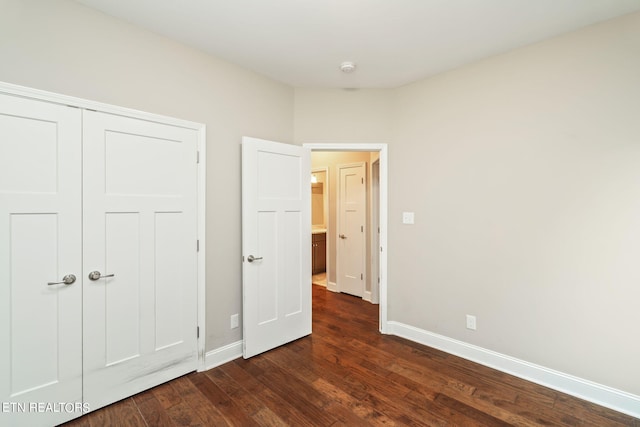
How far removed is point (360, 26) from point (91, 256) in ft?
8.31

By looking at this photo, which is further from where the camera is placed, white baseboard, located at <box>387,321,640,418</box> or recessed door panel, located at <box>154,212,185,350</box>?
recessed door panel, located at <box>154,212,185,350</box>

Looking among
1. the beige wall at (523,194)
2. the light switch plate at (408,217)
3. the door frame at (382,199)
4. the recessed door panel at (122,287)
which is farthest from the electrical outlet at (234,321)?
the light switch plate at (408,217)

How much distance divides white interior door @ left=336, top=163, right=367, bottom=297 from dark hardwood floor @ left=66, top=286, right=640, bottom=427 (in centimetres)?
184

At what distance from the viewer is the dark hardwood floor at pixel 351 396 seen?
1931mm

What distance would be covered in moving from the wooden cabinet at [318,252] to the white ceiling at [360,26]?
3.88 m

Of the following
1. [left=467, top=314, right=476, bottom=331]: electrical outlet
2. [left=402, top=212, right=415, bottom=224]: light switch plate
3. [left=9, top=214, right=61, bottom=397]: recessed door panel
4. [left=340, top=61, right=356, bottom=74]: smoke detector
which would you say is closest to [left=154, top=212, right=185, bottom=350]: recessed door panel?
[left=9, top=214, right=61, bottom=397]: recessed door panel

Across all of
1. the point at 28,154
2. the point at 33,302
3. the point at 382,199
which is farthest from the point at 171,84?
the point at 382,199

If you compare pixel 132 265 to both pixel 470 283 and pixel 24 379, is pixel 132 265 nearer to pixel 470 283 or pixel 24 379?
pixel 24 379

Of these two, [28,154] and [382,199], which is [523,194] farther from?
[28,154]

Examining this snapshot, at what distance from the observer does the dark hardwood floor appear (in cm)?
193

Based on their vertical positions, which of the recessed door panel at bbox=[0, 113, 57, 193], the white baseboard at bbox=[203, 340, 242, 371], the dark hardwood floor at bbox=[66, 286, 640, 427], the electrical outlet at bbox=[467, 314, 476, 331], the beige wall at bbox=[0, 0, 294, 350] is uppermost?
the beige wall at bbox=[0, 0, 294, 350]

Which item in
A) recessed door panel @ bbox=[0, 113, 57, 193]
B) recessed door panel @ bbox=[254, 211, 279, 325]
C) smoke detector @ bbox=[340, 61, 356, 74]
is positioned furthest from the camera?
recessed door panel @ bbox=[254, 211, 279, 325]

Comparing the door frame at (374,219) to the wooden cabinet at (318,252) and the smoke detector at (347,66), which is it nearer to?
the smoke detector at (347,66)

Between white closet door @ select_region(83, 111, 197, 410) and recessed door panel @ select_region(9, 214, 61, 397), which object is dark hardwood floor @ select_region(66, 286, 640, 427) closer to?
white closet door @ select_region(83, 111, 197, 410)
